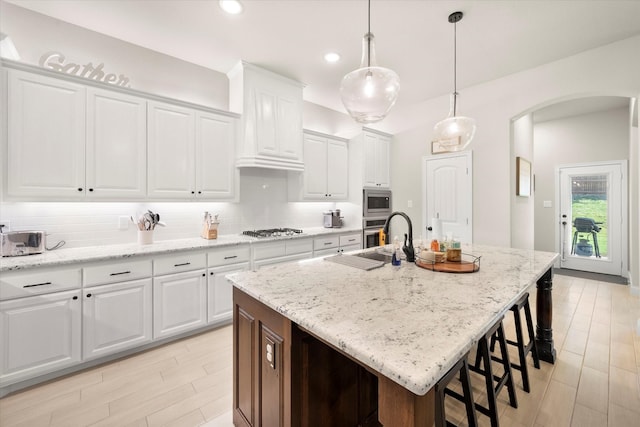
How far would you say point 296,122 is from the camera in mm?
3635

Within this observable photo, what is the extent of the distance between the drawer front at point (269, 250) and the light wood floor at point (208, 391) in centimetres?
90

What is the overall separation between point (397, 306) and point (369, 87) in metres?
1.34

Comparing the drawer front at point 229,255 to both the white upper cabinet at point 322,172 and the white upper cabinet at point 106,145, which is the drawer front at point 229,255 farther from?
the white upper cabinet at point 322,172

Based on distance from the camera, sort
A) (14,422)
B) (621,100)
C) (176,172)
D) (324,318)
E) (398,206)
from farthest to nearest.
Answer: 1. (398,206)
2. (621,100)
3. (176,172)
4. (14,422)
5. (324,318)

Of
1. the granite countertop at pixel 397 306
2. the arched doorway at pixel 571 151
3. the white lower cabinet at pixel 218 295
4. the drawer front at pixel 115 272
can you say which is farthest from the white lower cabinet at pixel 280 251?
the arched doorway at pixel 571 151

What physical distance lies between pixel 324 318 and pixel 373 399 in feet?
2.60

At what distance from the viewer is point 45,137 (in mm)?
2119

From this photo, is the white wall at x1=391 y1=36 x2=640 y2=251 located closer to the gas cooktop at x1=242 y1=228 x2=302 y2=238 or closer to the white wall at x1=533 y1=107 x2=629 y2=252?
the white wall at x1=533 y1=107 x2=629 y2=252

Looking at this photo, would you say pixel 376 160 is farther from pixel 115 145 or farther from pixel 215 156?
pixel 115 145

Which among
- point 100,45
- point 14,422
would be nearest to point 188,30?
point 100,45

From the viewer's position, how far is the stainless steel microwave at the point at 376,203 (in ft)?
14.3

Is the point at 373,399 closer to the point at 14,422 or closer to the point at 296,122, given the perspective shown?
the point at 14,422

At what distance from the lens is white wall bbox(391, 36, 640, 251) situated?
287cm

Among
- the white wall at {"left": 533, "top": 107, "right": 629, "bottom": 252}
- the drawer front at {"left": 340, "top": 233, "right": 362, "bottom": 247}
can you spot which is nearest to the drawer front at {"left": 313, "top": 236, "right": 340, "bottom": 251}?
the drawer front at {"left": 340, "top": 233, "right": 362, "bottom": 247}
